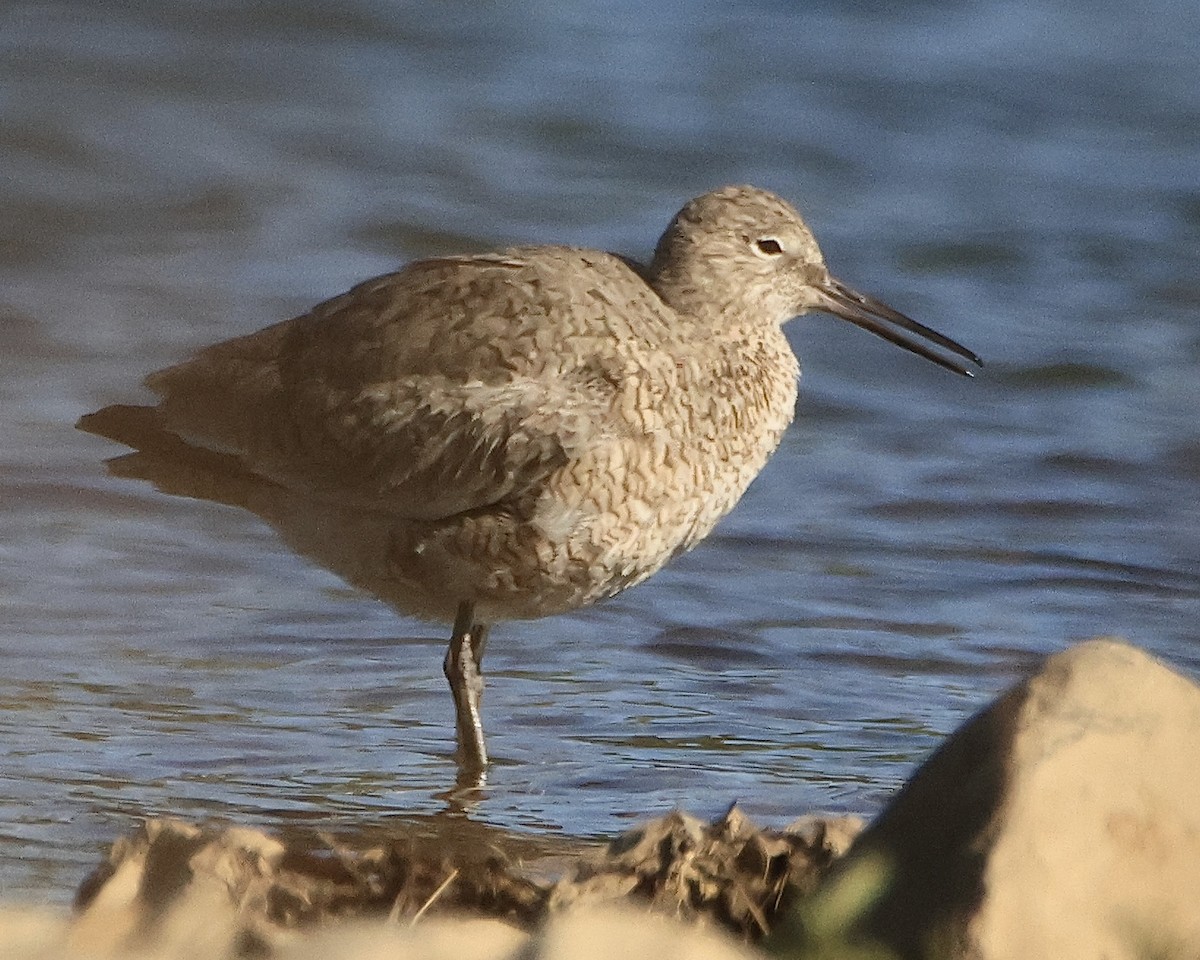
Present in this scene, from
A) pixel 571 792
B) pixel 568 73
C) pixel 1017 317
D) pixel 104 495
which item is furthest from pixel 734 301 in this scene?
pixel 568 73

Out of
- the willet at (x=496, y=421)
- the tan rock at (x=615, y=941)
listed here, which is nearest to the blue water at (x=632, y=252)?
the willet at (x=496, y=421)

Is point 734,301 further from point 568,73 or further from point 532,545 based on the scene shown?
point 568,73

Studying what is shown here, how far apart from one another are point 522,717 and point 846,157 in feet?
22.3

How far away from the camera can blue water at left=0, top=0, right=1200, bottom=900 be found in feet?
19.3

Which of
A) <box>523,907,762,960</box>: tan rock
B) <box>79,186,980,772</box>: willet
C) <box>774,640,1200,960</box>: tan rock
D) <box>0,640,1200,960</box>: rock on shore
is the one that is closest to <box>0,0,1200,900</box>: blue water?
<box>79,186,980,772</box>: willet

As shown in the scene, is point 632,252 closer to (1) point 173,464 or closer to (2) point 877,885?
(1) point 173,464

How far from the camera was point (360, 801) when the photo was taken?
5.41 meters

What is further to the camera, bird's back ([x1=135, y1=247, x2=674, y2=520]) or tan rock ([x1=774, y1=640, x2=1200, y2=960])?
bird's back ([x1=135, y1=247, x2=674, y2=520])

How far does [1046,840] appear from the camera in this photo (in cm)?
335

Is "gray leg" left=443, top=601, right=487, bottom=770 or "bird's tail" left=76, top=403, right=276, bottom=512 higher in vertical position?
"bird's tail" left=76, top=403, right=276, bottom=512

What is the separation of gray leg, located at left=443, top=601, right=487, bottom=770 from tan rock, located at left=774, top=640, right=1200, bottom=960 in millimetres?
2337

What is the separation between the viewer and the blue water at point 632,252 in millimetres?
5891

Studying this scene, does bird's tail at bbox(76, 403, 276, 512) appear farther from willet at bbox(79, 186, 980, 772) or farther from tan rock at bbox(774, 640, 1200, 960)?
tan rock at bbox(774, 640, 1200, 960)

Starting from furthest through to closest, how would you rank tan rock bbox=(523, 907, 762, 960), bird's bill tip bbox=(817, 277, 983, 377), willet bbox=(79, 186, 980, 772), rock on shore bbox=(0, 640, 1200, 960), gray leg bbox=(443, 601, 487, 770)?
1. bird's bill tip bbox=(817, 277, 983, 377)
2. gray leg bbox=(443, 601, 487, 770)
3. willet bbox=(79, 186, 980, 772)
4. rock on shore bbox=(0, 640, 1200, 960)
5. tan rock bbox=(523, 907, 762, 960)
